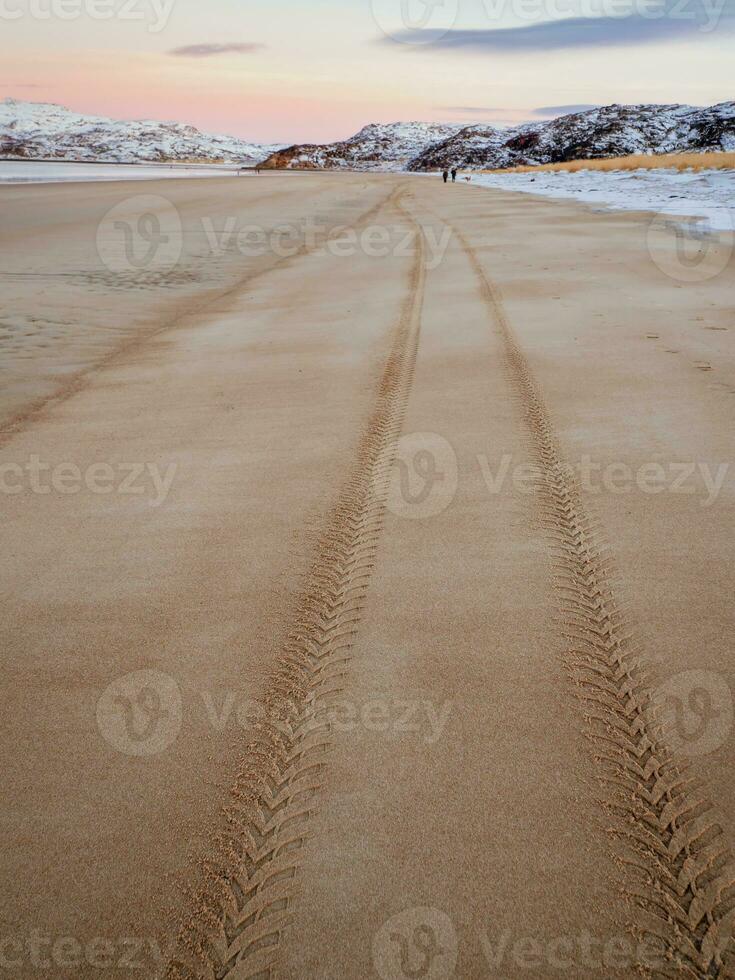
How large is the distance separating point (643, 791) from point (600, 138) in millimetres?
149843

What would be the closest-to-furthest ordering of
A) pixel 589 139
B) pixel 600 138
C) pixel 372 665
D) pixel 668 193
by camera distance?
pixel 372 665, pixel 668 193, pixel 600 138, pixel 589 139

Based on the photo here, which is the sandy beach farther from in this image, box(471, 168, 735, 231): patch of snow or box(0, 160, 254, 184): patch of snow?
box(0, 160, 254, 184): patch of snow

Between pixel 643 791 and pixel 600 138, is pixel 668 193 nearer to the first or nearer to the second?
pixel 643 791

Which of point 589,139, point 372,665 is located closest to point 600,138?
point 589,139

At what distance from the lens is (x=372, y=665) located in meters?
2.83

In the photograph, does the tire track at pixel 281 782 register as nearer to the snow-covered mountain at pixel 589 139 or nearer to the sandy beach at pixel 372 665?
the sandy beach at pixel 372 665

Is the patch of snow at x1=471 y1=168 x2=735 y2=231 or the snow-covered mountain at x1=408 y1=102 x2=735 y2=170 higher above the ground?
the snow-covered mountain at x1=408 y1=102 x2=735 y2=170

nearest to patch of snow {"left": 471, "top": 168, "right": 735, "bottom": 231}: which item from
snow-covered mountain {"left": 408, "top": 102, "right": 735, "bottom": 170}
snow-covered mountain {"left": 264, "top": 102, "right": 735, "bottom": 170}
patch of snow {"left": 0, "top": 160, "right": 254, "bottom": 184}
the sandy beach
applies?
the sandy beach

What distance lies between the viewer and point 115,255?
1353 cm

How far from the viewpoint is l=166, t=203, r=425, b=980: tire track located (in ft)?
6.25

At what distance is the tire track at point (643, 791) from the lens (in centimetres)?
190

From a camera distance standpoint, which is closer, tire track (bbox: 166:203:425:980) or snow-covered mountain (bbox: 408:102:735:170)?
tire track (bbox: 166:203:425:980)

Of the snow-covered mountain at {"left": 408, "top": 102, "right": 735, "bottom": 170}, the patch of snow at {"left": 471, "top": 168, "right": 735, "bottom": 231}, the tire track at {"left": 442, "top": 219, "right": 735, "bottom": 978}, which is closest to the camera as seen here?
the tire track at {"left": 442, "top": 219, "right": 735, "bottom": 978}

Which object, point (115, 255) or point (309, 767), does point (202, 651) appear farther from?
point (115, 255)
